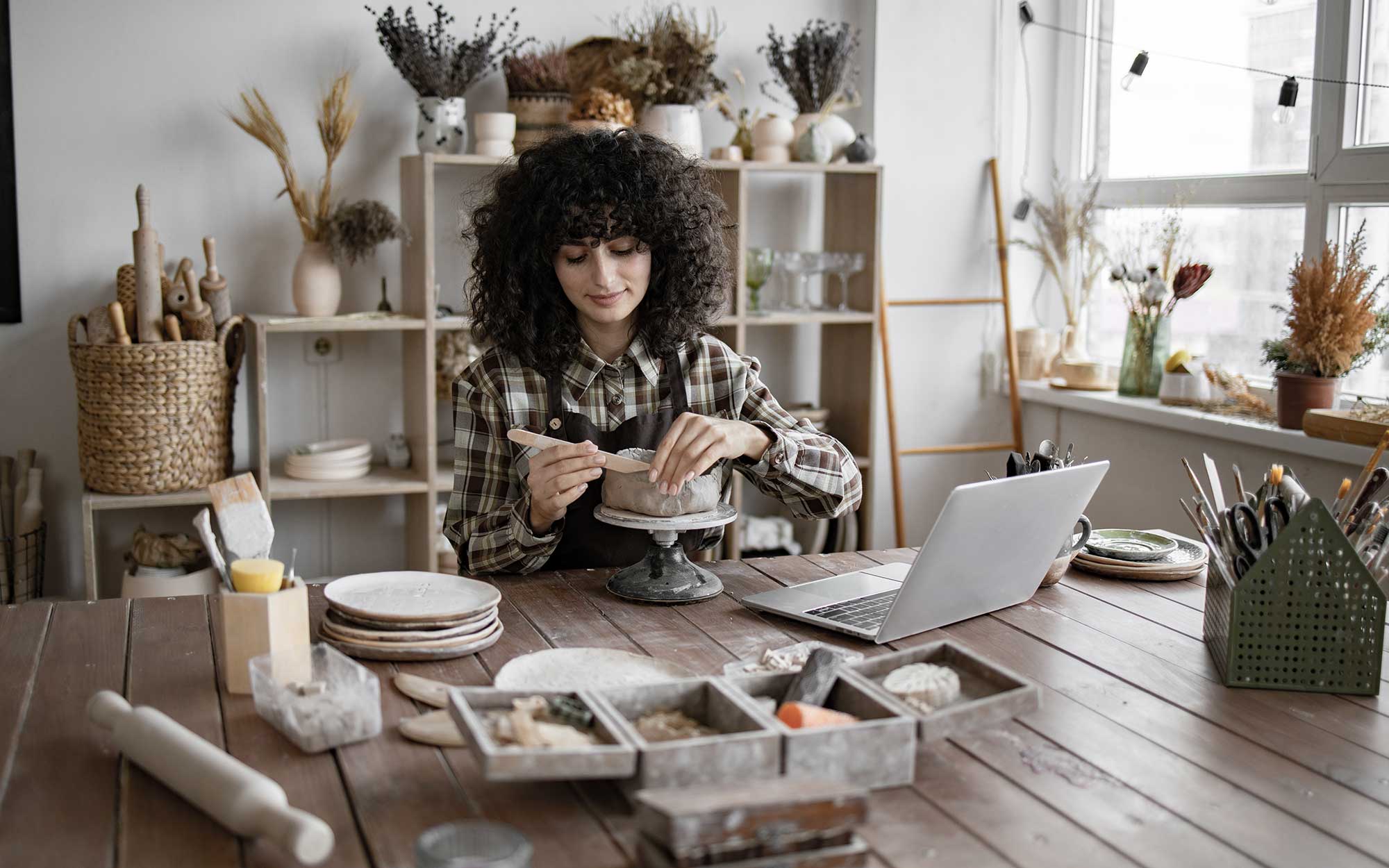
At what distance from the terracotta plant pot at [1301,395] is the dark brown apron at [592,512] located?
1.78m

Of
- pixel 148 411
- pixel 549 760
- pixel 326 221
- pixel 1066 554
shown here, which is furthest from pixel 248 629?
pixel 326 221

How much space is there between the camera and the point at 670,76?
3.64 m

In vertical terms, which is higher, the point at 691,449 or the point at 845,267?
the point at 845,267

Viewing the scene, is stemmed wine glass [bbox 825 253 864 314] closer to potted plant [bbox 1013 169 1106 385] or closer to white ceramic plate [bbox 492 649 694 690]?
potted plant [bbox 1013 169 1106 385]

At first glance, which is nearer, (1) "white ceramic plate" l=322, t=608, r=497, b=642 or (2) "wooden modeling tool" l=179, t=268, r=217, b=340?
(1) "white ceramic plate" l=322, t=608, r=497, b=642

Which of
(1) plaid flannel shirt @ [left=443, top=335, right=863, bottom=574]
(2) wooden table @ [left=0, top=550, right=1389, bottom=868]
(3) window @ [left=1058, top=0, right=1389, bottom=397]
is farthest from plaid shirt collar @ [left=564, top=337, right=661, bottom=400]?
(3) window @ [left=1058, top=0, right=1389, bottom=397]

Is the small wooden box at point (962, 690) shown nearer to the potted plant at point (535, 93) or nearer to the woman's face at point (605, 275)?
the woman's face at point (605, 275)

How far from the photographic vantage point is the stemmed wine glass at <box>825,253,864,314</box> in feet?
12.6

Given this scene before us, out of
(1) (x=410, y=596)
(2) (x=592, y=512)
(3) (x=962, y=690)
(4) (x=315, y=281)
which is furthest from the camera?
(4) (x=315, y=281)

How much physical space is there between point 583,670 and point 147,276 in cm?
212

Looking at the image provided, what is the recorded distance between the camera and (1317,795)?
1262mm

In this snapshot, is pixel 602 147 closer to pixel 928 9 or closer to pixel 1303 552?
pixel 1303 552

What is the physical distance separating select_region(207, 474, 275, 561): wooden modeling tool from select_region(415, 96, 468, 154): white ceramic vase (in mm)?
2031

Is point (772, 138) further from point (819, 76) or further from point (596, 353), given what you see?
point (596, 353)
